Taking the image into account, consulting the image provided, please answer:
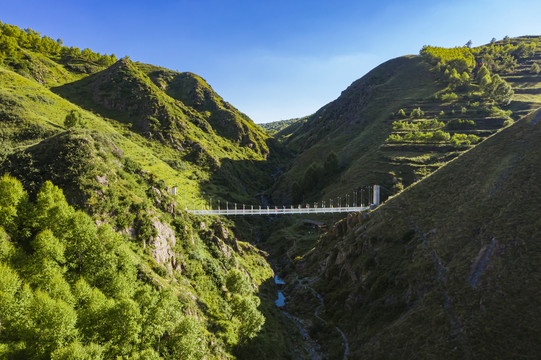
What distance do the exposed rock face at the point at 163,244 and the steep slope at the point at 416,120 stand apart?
68169 mm

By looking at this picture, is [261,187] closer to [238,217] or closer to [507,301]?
[238,217]

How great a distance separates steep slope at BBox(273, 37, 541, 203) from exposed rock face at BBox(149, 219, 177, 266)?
6817 centimetres

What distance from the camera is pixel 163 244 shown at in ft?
122

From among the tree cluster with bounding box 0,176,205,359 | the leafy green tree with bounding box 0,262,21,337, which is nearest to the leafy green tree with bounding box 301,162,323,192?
the tree cluster with bounding box 0,176,205,359

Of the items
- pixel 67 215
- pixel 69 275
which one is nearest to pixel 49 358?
pixel 69 275

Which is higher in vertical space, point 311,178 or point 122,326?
point 311,178

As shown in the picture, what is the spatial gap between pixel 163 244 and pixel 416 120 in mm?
136199

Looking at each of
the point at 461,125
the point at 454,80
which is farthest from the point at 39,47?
the point at 454,80

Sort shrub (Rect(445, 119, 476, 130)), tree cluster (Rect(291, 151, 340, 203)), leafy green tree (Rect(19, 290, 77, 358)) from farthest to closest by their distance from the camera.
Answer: tree cluster (Rect(291, 151, 340, 203)) → shrub (Rect(445, 119, 476, 130)) → leafy green tree (Rect(19, 290, 77, 358))

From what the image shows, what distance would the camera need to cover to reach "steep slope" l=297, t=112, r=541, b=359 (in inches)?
1117

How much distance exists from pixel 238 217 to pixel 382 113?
115519 mm

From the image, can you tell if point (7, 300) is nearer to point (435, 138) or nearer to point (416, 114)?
point (435, 138)

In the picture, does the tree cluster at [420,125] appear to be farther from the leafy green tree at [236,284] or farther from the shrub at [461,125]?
the leafy green tree at [236,284]

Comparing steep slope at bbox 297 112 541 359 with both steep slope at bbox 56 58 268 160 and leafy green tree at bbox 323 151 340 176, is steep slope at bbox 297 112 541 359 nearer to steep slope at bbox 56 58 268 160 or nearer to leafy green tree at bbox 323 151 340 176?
leafy green tree at bbox 323 151 340 176
